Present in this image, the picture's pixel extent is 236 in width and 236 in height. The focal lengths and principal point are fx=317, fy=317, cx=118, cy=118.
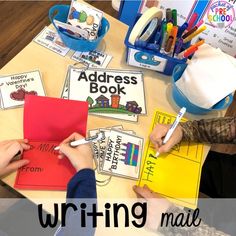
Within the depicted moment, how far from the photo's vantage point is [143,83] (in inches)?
41.6

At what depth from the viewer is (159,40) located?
3.33 feet

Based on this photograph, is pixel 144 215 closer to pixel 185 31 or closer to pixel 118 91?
pixel 118 91

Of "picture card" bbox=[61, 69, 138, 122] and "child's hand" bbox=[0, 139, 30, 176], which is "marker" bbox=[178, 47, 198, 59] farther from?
"child's hand" bbox=[0, 139, 30, 176]

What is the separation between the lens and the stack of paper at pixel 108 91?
98 cm

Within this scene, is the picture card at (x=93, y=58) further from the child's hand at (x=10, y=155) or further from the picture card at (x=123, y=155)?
the child's hand at (x=10, y=155)

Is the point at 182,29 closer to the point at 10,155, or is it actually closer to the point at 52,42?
the point at 52,42

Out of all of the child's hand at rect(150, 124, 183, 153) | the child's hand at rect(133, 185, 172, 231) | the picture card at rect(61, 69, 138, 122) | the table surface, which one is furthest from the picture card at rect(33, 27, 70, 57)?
the child's hand at rect(133, 185, 172, 231)

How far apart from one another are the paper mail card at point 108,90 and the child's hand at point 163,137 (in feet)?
0.29

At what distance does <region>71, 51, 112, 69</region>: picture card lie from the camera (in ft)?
3.45

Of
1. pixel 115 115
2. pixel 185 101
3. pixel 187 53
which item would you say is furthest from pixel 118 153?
pixel 187 53

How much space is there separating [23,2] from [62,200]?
1.60 metres

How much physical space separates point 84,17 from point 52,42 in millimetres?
137

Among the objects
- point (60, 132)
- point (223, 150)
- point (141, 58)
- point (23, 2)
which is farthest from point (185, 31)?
point (23, 2)

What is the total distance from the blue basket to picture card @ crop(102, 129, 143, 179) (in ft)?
1.01
